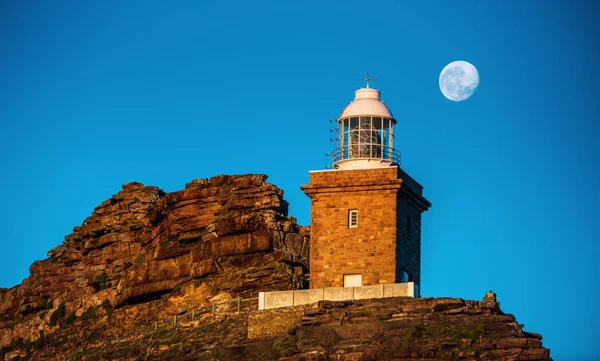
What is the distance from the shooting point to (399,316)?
4662 cm

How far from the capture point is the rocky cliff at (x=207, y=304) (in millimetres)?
45312

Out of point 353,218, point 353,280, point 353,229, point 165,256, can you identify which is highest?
point 165,256

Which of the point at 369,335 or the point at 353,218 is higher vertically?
the point at 353,218

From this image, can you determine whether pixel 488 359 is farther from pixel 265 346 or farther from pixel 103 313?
Result: pixel 103 313

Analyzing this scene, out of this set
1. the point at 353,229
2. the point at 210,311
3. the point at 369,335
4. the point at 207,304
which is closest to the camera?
the point at 369,335

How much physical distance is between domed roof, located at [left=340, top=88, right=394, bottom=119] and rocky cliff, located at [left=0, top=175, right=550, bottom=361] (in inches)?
286

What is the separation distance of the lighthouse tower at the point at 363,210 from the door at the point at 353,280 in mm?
35

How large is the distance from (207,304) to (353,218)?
870 centimetres

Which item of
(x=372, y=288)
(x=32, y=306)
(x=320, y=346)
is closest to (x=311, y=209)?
(x=372, y=288)

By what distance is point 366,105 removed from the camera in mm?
53312

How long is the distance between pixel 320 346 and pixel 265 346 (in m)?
3.21

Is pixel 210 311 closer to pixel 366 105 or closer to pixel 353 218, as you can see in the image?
pixel 353 218

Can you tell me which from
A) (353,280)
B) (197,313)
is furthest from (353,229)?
(197,313)

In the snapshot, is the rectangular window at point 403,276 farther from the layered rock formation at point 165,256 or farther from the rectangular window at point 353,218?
the layered rock formation at point 165,256
